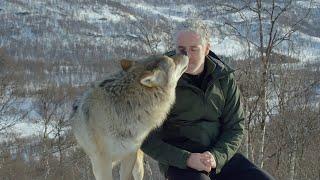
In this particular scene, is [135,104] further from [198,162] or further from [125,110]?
[198,162]

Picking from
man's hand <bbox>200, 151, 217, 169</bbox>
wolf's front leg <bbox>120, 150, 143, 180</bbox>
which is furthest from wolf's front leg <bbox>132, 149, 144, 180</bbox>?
man's hand <bbox>200, 151, 217, 169</bbox>

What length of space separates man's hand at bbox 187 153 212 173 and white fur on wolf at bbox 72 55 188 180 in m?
0.51

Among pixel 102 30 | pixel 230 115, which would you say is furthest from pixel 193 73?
pixel 102 30

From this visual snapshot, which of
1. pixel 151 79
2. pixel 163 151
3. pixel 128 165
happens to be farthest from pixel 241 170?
pixel 151 79

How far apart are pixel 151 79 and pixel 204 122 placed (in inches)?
22.9

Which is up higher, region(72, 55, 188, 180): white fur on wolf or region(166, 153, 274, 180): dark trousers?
region(72, 55, 188, 180): white fur on wolf

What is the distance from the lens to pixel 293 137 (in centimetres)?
1379

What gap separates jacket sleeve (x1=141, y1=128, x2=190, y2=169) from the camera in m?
4.08

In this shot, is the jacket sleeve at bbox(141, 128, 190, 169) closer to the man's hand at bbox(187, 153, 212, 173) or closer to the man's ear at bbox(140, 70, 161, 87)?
the man's hand at bbox(187, 153, 212, 173)

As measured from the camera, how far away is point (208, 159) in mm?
4043

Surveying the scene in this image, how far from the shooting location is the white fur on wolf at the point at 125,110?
13.9 ft

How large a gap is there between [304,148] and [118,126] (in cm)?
1160

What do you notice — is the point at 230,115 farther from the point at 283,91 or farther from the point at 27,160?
the point at 27,160

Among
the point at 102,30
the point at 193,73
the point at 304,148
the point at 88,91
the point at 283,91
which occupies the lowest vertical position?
the point at 102,30
